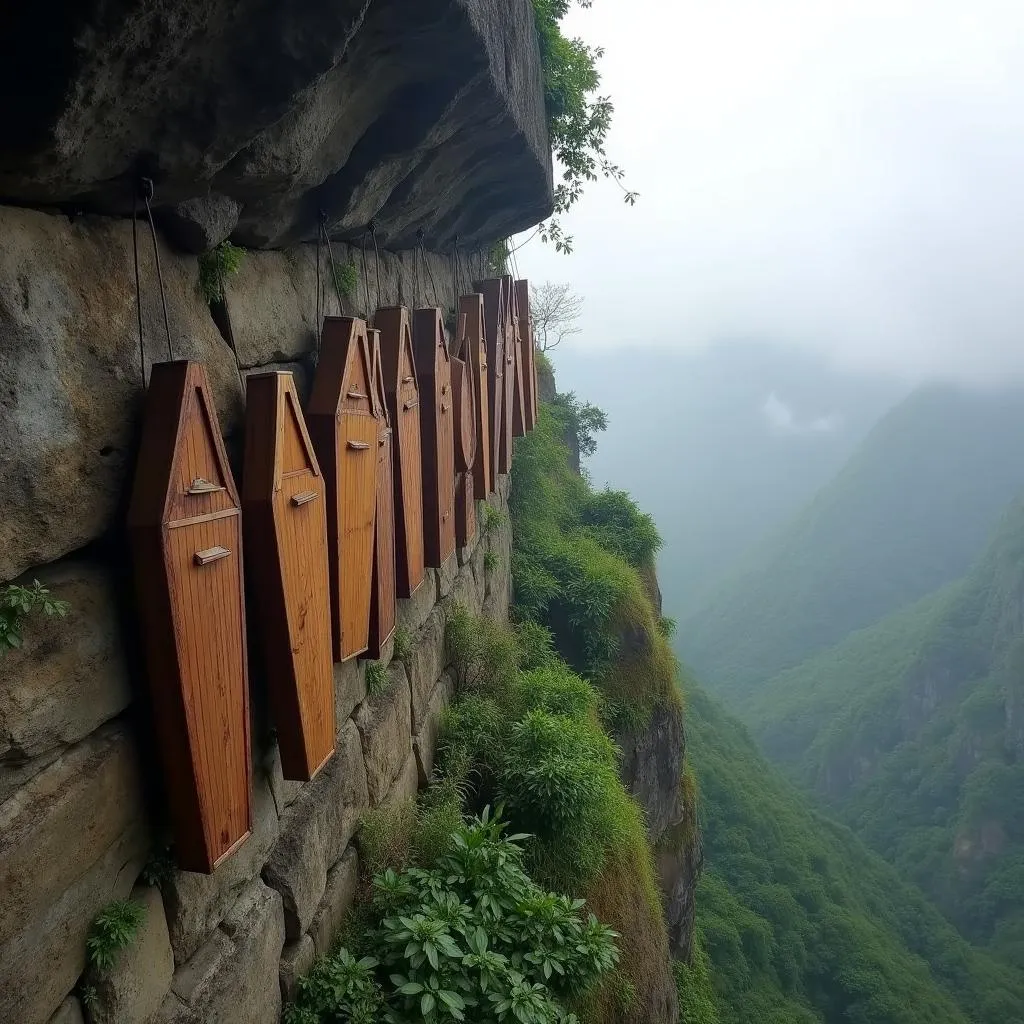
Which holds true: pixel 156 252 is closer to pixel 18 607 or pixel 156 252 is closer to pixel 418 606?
pixel 18 607

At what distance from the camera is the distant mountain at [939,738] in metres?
43.6

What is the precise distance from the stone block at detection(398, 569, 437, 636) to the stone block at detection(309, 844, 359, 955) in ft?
4.01

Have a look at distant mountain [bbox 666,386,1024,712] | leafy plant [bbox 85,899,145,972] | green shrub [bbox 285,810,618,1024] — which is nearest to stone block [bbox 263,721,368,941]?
green shrub [bbox 285,810,618,1024]

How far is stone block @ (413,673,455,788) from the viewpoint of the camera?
165 inches

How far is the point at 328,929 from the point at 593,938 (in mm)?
1261

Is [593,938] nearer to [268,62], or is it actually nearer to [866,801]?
[268,62]

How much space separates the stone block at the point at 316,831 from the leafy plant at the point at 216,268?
175 centimetres

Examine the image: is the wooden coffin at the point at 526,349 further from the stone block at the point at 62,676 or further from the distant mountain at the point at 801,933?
the distant mountain at the point at 801,933

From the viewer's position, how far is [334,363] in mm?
2600

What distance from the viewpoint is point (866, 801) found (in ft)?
172

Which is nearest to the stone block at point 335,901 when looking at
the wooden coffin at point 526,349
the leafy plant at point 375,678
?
the leafy plant at point 375,678

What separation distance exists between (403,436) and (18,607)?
204 centimetres

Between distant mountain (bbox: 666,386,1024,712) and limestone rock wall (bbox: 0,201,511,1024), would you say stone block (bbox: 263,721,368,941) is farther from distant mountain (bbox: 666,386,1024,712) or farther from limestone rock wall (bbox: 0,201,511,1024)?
distant mountain (bbox: 666,386,1024,712)

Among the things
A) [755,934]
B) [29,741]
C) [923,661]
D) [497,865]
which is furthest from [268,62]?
[923,661]
